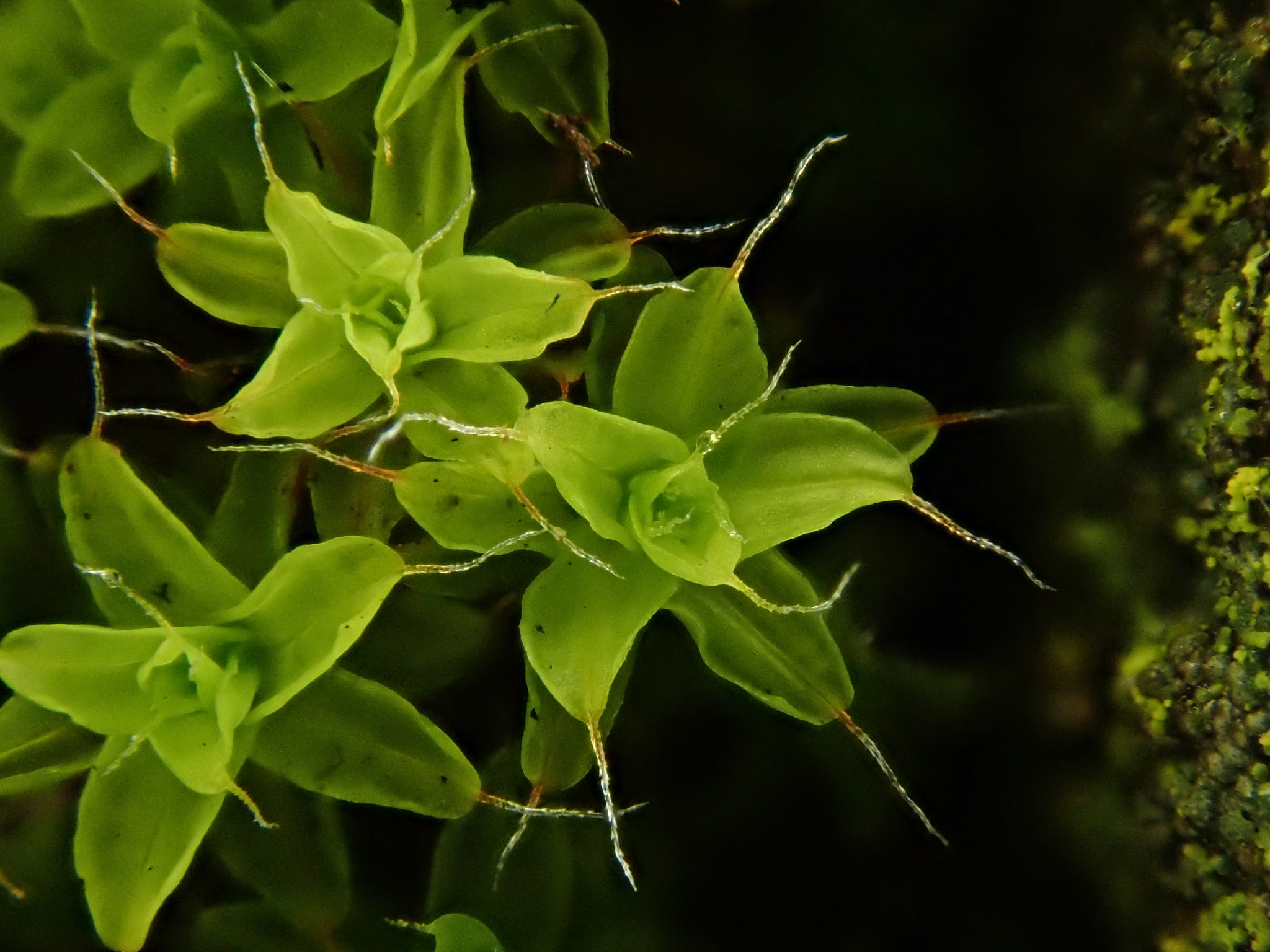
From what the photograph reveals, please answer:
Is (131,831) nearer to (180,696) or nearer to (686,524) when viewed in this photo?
(180,696)

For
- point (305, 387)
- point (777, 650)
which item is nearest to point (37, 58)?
point (305, 387)

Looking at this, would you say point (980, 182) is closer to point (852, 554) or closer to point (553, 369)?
point (852, 554)

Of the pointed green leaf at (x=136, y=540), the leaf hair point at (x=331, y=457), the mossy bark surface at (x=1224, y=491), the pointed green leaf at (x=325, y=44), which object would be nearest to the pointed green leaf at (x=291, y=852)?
the pointed green leaf at (x=136, y=540)

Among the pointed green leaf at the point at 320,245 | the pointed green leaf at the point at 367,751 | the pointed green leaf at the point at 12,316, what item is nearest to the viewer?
the pointed green leaf at the point at 320,245

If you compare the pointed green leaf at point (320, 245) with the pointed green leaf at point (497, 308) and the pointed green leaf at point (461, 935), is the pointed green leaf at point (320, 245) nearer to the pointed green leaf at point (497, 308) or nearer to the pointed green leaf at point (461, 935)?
the pointed green leaf at point (497, 308)

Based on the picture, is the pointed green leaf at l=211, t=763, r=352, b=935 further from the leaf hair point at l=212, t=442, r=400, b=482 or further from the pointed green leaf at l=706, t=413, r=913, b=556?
the pointed green leaf at l=706, t=413, r=913, b=556

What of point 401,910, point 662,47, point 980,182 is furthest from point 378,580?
point 980,182

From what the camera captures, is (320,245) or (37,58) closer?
(320,245)
